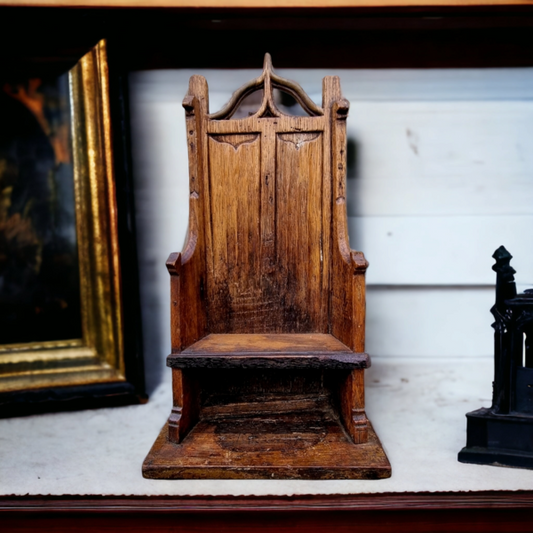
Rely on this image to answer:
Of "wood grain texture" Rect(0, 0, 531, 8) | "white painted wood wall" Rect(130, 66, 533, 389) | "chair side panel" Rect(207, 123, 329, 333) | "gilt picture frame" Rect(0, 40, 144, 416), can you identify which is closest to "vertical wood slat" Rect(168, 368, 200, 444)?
"chair side panel" Rect(207, 123, 329, 333)

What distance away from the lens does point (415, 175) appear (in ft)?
4.98

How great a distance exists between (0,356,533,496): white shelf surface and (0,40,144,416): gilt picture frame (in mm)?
78

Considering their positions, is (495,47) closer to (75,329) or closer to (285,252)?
(285,252)

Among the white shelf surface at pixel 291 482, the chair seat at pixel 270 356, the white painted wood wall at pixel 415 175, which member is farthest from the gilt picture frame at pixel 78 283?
the chair seat at pixel 270 356

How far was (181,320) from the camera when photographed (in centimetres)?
104

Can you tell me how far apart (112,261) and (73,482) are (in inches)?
23.5

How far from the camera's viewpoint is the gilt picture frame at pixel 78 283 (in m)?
1.31

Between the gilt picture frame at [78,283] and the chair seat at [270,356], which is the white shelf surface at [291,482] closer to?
the gilt picture frame at [78,283]

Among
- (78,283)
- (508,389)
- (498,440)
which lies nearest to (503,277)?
(508,389)

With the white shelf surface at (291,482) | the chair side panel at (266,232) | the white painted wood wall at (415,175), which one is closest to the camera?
the white shelf surface at (291,482)

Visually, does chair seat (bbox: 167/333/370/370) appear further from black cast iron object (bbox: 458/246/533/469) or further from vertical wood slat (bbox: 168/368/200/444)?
black cast iron object (bbox: 458/246/533/469)

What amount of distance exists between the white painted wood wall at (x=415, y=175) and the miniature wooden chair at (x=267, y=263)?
1.09 ft

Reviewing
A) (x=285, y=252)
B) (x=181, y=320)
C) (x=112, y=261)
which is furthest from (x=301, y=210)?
(x=112, y=261)

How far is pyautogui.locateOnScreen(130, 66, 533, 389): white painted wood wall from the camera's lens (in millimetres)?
1500
